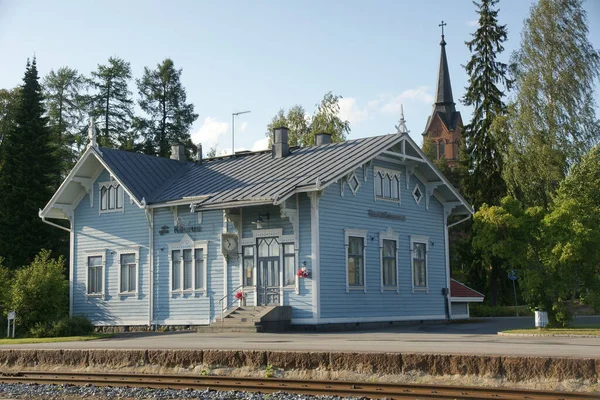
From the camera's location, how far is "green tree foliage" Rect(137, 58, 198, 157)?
2486 inches

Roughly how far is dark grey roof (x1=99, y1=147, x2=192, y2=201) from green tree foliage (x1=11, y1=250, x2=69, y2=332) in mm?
4417

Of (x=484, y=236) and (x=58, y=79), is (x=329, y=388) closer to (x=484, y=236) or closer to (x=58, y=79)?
(x=484, y=236)

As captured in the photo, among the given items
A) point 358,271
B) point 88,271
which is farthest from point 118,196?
point 358,271

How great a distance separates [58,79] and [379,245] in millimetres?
41185

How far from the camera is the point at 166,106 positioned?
64312 mm

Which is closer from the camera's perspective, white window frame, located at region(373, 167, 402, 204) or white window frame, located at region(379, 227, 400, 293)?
white window frame, located at region(379, 227, 400, 293)

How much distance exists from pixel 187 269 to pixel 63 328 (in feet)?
15.9

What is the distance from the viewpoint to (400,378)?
49.1 feet

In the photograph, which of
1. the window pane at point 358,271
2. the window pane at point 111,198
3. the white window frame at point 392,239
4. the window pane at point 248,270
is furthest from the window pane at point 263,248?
the window pane at point 111,198

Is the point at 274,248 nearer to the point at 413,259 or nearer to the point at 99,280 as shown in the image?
the point at 413,259

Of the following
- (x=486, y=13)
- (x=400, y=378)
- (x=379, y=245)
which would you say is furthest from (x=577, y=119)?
(x=400, y=378)

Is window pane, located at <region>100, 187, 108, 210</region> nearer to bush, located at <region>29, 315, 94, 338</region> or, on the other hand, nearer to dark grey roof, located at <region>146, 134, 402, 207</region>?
dark grey roof, located at <region>146, 134, 402, 207</region>

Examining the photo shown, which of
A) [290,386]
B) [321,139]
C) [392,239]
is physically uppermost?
[321,139]

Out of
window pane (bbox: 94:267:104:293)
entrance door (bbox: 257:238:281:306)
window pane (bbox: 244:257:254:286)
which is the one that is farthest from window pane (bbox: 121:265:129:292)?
entrance door (bbox: 257:238:281:306)
